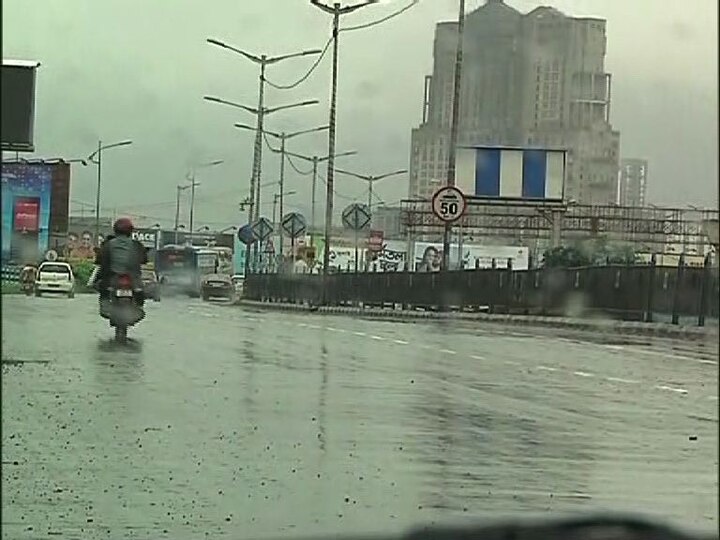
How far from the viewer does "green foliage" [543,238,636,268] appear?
1736 centimetres

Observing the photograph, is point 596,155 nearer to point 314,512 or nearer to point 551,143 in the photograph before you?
point 551,143

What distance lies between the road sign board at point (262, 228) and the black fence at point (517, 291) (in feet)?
21.7

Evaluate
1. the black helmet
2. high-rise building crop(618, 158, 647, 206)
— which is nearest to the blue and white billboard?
high-rise building crop(618, 158, 647, 206)

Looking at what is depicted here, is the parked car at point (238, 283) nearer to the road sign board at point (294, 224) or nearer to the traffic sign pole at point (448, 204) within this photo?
the road sign board at point (294, 224)

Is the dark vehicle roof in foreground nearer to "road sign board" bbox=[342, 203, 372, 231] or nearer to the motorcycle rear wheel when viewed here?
"road sign board" bbox=[342, 203, 372, 231]

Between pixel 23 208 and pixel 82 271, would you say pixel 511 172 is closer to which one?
pixel 82 271

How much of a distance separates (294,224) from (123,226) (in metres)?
4.27

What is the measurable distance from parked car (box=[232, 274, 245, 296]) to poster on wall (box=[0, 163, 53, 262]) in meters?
6.87

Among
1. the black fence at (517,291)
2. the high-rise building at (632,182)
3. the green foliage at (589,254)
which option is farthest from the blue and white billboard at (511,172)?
the black fence at (517,291)

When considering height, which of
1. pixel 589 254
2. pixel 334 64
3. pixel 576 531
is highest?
pixel 334 64

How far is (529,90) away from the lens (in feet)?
30.0

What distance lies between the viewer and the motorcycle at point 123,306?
42.1 feet

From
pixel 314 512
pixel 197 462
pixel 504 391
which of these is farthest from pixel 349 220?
pixel 314 512

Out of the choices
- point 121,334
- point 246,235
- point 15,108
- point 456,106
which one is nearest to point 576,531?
point 15,108
